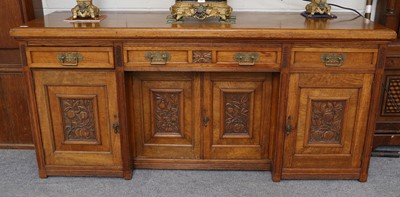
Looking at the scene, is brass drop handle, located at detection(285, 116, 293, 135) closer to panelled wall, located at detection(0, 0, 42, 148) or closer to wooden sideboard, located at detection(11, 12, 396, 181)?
wooden sideboard, located at detection(11, 12, 396, 181)

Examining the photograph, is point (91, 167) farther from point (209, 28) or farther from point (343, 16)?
point (343, 16)

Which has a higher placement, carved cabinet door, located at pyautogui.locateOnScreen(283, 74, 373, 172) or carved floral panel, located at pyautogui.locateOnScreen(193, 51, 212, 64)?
carved floral panel, located at pyautogui.locateOnScreen(193, 51, 212, 64)

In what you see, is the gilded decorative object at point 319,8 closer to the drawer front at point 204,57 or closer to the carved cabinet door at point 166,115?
the drawer front at point 204,57

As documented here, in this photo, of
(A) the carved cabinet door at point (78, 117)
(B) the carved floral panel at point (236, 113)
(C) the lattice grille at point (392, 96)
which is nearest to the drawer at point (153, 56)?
(A) the carved cabinet door at point (78, 117)

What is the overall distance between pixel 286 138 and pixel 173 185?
0.66 metres

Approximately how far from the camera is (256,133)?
2.23 m

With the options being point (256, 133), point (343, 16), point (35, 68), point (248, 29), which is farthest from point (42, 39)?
point (343, 16)

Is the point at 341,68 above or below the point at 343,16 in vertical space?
below

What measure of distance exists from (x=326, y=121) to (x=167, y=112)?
2.76 feet

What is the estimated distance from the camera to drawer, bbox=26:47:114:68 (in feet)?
6.41

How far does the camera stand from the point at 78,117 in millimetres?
2119

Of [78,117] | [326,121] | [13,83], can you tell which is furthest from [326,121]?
[13,83]

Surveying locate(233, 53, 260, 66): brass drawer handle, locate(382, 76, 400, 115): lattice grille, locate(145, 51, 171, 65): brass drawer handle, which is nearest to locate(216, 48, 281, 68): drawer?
locate(233, 53, 260, 66): brass drawer handle

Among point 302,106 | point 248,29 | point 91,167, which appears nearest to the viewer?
point 248,29
